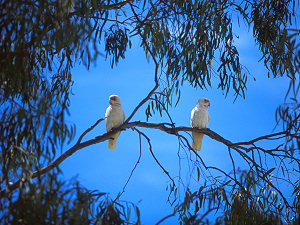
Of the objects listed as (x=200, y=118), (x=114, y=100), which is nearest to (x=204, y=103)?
(x=200, y=118)

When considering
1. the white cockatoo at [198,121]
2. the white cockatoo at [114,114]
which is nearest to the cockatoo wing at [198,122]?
the white cockatoo at [198,121]

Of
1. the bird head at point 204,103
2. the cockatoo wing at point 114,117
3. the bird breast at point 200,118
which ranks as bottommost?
the cockatoo wing at point 114,117

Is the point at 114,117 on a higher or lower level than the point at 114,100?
lower

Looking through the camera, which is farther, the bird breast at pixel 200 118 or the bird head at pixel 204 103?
the bird head at pixel 204 103

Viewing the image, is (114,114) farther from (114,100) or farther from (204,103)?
(204,103)

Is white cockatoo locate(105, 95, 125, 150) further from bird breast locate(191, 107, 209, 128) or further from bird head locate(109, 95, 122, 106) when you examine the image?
bird breast locate(191, 107, 209, 128)

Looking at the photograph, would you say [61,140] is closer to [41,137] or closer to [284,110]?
[41,137]

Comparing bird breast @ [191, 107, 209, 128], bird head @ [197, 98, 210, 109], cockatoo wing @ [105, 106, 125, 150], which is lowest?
cockatoo wing @ [105, 106, 125, 150]

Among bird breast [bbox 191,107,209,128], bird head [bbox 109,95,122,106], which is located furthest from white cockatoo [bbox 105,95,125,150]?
bird breast [bbox 191,107,209,128]

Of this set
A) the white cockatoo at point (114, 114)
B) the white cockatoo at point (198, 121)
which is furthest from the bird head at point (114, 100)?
the white cockatoo at point (198, 121)

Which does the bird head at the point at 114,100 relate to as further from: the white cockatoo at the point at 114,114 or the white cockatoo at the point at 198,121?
the white cockatoo at the point at 198,121

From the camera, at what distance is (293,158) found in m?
2.89

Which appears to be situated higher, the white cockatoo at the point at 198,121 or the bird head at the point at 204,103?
the bird head at the point at 204,103

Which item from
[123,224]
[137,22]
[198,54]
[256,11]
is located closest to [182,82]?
[198,54]
